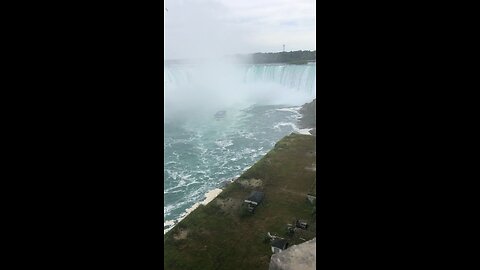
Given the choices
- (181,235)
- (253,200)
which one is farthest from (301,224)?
(181,235)

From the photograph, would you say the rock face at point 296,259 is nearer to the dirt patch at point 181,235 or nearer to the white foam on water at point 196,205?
the dirt patch at point 181,235

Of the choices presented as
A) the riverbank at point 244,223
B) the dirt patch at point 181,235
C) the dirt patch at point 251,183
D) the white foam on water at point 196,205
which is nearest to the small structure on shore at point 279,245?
the riverbank at point 244,223
